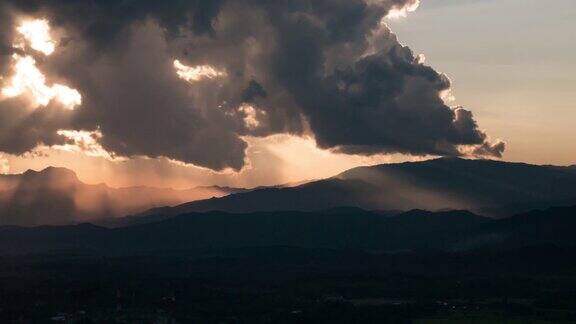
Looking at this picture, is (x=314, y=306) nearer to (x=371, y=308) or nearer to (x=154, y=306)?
(x=371, y=308)

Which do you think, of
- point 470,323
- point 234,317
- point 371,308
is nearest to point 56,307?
point 234,317

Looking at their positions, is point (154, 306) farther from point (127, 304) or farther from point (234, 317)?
point (234, 317)

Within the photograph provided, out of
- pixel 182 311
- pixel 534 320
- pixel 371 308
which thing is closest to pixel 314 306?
pixel 371 308

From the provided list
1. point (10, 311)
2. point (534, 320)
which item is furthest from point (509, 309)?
point (10, 311)

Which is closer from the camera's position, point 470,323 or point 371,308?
point 470,323

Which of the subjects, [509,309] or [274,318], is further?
Result: [509,309]

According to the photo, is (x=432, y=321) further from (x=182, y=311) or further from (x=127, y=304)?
(x=127, y=304)

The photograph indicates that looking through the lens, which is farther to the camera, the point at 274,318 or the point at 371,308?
the point at 371,308
